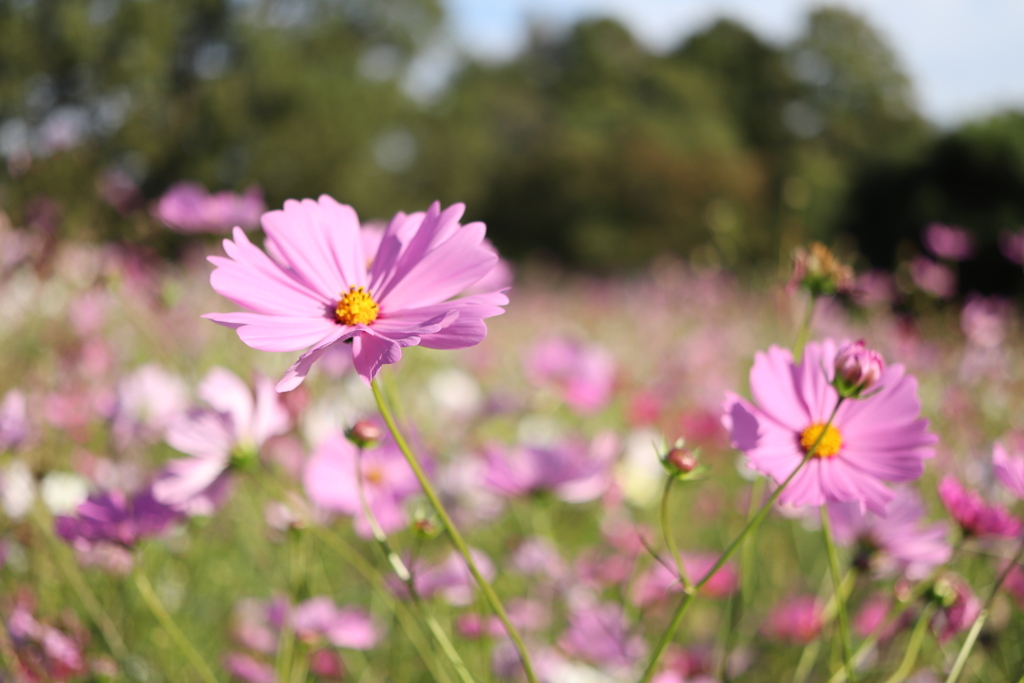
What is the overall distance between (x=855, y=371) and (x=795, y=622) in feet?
2.27

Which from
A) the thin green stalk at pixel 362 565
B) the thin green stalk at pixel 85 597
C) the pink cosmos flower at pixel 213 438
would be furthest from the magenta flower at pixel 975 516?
the thin green stalk at pixel 85 597

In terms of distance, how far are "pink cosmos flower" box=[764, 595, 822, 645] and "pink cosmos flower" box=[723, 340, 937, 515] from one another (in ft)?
1.63

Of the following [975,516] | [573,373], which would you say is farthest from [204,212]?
[975,516]

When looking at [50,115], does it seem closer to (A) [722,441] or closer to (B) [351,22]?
(B) [351,22]

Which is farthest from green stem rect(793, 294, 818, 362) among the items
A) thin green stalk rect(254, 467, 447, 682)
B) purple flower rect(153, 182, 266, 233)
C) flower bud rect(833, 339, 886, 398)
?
purple flower rect(153, 182, 266, 233)

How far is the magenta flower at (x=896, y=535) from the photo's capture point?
0.73 m

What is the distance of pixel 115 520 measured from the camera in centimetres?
67

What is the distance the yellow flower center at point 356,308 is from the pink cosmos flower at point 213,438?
0.21m

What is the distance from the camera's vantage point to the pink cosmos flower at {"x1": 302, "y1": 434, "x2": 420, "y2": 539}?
31.2 inches

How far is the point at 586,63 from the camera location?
2066 centimetres

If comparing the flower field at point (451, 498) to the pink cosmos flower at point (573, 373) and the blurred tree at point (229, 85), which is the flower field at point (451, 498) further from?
the blurred tree at point (229, 85)

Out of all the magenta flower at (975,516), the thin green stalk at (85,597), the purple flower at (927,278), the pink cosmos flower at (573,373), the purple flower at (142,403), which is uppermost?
the purple flower at (927,278)

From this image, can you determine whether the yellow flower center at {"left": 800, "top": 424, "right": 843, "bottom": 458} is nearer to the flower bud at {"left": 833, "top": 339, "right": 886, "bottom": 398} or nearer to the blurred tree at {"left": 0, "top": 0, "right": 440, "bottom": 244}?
the flower bud at {"left": 833, "top": 339, "right": 886, "bottom": 398}

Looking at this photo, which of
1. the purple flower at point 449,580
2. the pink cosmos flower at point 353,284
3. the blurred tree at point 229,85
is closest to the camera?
the pink cosmos flower at point 353,284
